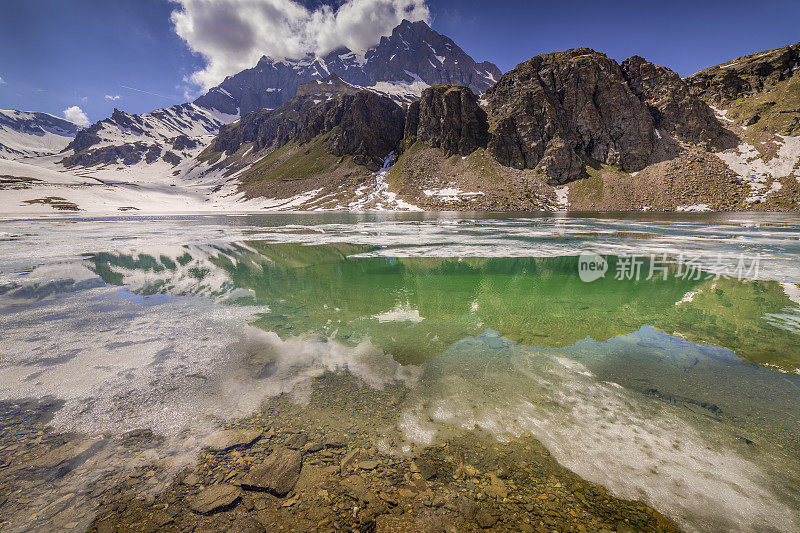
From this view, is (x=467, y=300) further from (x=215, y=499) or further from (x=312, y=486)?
(x=215, y=499)

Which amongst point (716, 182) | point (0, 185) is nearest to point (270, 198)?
point (0, 185)

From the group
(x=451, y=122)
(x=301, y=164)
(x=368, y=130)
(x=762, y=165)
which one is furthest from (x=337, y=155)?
(x=762, y=165)

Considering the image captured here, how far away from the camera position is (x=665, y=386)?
289 inches

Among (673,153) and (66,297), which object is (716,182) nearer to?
(673,153)

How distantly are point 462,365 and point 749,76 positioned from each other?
21269 cm

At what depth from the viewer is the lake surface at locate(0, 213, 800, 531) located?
501cm

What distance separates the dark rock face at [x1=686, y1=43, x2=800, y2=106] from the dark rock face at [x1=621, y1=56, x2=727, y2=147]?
90.6 ft

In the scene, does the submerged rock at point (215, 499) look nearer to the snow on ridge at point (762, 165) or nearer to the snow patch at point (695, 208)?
the snow patch at point (695, 208)

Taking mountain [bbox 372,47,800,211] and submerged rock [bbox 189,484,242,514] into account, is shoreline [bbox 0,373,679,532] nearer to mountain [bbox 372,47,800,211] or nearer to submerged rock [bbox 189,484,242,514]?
submerged rock [bbox 189,484,242,514]

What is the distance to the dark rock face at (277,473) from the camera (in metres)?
4.67

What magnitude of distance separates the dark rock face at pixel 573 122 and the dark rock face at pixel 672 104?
22.2ft

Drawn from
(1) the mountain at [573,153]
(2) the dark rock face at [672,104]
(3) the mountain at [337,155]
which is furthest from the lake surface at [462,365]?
(2) the dark rock face at [672,104]

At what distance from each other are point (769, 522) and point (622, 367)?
4396 mm

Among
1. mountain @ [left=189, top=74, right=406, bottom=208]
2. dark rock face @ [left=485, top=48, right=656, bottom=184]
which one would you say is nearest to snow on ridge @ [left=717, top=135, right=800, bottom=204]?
dark rock face @ [left=485, top=48, right=656, bottom=184]
